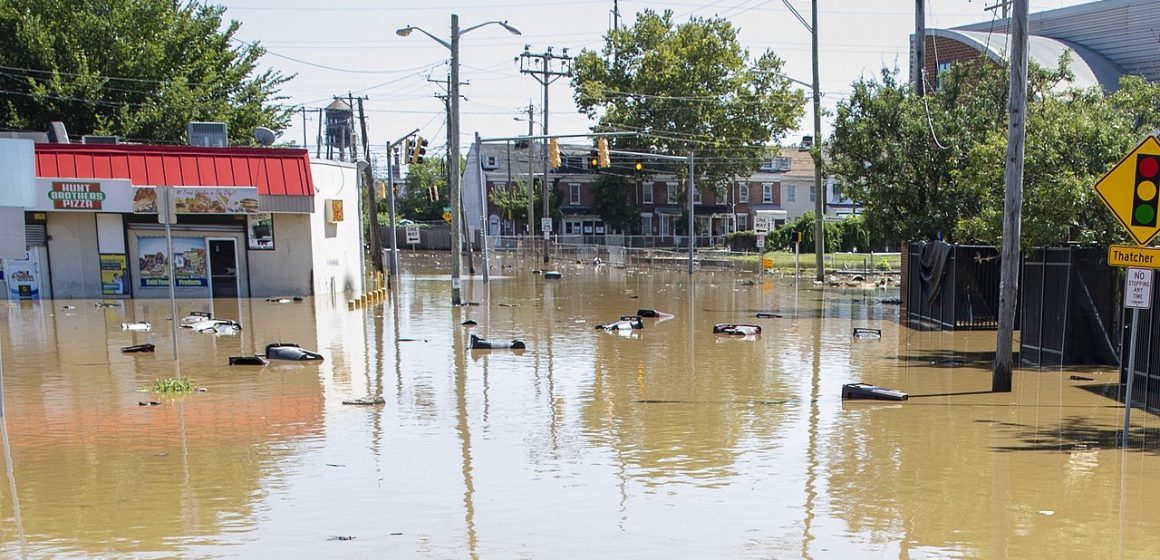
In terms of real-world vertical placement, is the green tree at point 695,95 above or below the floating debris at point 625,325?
above

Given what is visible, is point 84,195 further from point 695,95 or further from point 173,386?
point 695,95

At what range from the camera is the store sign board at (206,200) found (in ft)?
102

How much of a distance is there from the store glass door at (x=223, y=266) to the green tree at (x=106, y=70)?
16.3 metres

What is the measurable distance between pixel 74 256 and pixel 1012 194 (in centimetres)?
2853

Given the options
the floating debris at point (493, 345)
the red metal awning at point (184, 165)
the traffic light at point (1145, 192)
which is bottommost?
the floating debris at point (493, 345)

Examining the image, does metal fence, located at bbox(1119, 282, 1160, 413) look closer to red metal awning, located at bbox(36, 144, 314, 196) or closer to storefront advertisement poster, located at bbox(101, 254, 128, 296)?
red metal awning, located at bbox(36, 144, 314, 196)

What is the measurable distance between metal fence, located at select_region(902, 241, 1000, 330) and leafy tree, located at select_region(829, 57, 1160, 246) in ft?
2.12

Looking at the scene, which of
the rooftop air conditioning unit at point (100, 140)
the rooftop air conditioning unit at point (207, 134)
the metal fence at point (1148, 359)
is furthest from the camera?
the rooftop air conditioning unit at point (207, 134)

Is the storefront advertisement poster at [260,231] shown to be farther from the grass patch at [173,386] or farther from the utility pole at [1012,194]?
the utility pole at [1012,194]

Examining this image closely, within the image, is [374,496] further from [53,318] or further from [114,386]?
[53,318]

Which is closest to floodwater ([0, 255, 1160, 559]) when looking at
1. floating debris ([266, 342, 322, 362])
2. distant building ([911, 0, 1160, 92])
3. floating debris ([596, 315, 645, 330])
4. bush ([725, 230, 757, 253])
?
floating debris ([266, 342, 322, 362])

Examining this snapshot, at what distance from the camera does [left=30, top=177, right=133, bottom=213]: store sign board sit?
30.4 meters

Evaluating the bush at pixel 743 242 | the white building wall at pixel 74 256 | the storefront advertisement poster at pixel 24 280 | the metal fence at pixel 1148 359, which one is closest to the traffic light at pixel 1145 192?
the metal fence at pixel 1148 359

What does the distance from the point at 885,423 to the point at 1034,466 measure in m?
2.50
